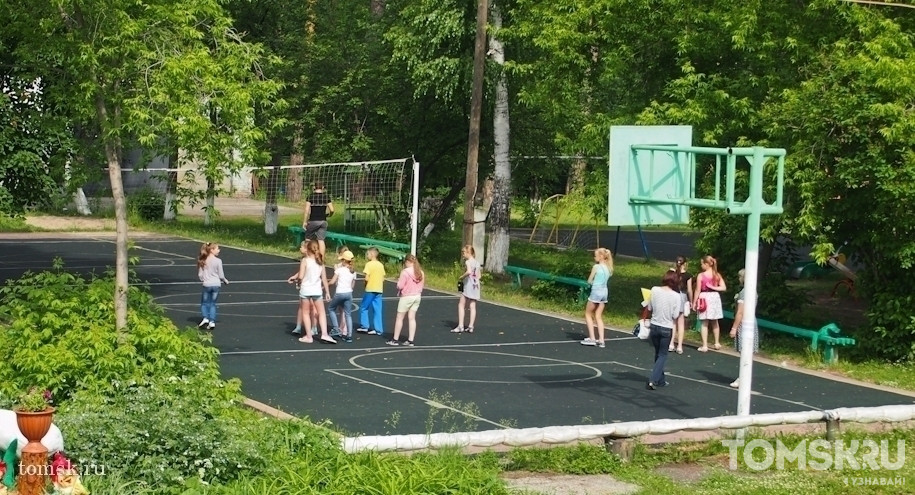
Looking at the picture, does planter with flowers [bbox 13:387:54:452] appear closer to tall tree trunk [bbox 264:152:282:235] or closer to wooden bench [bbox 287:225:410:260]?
wooden bench [bbox 287:225:410:260]

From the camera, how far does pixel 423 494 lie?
32.4ft

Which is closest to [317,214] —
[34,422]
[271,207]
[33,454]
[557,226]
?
[271,207]

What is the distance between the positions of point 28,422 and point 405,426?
542 centimetres

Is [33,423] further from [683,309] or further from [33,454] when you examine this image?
[683,309]

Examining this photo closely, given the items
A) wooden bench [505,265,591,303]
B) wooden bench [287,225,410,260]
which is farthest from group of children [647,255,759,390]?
wooden bench [287,225,410,260]

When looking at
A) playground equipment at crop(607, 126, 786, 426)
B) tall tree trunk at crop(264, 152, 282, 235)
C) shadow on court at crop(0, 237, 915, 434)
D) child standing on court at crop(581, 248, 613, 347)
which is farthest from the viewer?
tall tree trunk at crop(264, 152, 282, 235)

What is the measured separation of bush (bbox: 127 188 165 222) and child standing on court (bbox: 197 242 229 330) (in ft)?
71.1

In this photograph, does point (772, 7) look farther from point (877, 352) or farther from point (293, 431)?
point (293, 431)

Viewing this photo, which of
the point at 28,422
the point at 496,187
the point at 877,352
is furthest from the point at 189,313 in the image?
the point at 28,422

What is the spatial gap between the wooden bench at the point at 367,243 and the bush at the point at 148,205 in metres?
7.79

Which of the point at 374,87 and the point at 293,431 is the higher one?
the point at 374,87

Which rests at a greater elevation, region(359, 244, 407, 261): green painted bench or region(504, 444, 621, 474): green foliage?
region(359, 244, 407, 261): green painted bench

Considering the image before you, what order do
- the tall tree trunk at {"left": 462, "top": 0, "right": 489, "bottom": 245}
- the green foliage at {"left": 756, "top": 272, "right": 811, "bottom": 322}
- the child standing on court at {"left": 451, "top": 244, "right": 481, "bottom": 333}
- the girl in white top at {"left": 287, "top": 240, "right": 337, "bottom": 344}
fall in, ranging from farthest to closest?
1. the tall tree trunk at {"left": 462, "top": 0, "right": 489, "bottom": 245}
2. the green foliage at {"left": 756, "top": 272, "right": 811, "bottom": 322}
3. the child standing on court at {"left": 451, "top": 244, "right": 481, "bottom": 333}
4. the girl in white top at {"left": 287, "top": 240, "right": 337, "bottom": 344}

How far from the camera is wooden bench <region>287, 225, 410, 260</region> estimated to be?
31.0 meters
